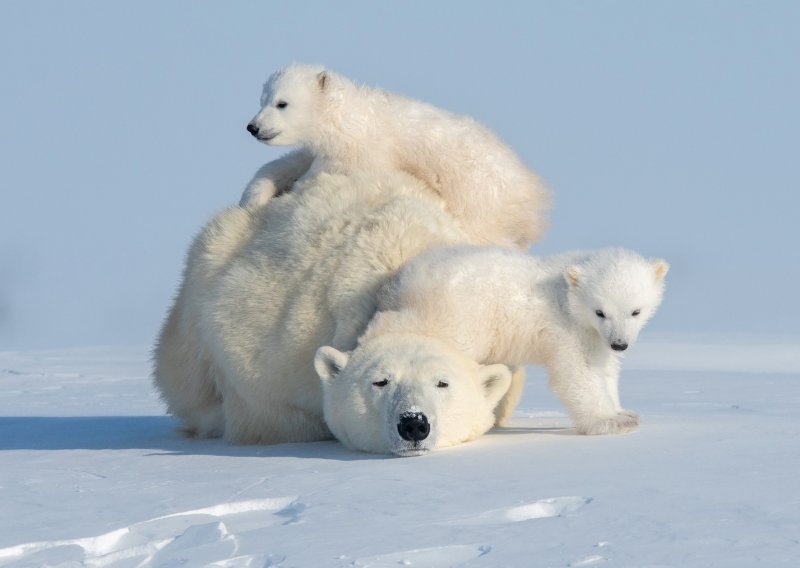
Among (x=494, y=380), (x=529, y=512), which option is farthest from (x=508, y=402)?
(x=529, y=512)

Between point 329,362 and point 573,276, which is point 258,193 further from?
point 573,276

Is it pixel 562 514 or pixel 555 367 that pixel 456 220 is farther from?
pixel 562 514

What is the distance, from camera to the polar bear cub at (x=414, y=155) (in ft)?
24.9

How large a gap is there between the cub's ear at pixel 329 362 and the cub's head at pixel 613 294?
3.59 feet

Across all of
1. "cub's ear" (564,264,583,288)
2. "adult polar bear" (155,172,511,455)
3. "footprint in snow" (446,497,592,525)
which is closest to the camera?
"footprint in snow" (446,497,592,525)

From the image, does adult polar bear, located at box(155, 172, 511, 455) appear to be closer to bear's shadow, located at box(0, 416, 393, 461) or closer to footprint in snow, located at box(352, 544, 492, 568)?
bear's shadow, located at box(0, 416, 393, 461)

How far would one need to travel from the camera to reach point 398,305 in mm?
6375

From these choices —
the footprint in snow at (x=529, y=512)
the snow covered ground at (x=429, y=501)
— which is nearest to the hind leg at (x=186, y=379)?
the snow covered ground at (x=429, y=501)

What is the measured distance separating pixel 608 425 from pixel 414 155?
7.75 feet

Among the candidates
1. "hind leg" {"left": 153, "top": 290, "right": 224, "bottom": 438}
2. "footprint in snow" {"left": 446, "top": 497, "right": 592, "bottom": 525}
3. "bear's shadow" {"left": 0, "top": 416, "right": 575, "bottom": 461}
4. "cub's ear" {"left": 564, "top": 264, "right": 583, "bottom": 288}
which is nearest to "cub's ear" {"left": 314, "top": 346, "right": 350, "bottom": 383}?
"bear's shadow" {"left": 0, "top": 416, "right": 575, "bottom": 461}

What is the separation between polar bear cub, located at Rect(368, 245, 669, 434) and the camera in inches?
241

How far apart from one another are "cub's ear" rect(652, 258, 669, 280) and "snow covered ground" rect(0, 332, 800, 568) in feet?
2.38

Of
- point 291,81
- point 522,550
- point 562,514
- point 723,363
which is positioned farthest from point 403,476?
point 723,363

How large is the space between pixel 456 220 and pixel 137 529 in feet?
11.7
